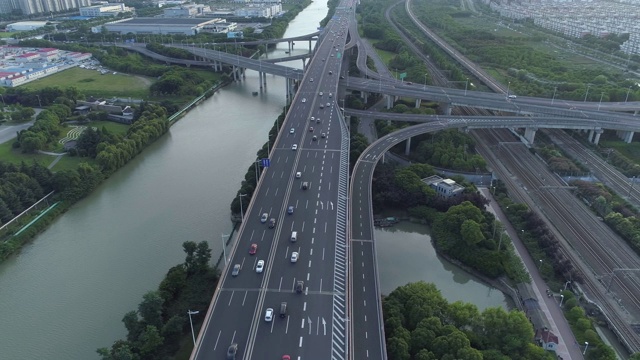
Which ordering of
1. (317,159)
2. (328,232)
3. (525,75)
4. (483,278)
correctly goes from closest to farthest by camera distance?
1. (328,232)
2. (483,278)
3. (317,159)
4. (525,75)

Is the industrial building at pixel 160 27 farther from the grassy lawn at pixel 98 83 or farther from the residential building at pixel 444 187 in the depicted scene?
the residential building at pixel 444 187

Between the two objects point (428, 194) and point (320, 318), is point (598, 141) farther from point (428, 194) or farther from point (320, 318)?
point (320, 318)

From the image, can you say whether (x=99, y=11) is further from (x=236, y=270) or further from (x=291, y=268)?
(x=291, y=268)

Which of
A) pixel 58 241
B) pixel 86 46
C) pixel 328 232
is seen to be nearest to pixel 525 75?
pixel 328 232

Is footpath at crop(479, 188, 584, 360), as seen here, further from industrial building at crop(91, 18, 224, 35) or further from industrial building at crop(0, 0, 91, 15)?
industrial building at crop(0, 0, 91, 15)

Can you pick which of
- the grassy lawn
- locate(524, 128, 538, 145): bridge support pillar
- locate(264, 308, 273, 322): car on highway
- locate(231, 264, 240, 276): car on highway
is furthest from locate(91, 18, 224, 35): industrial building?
locate(264, 308, 273, 322): car on highway

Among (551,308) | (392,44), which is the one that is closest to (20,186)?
(551,308)

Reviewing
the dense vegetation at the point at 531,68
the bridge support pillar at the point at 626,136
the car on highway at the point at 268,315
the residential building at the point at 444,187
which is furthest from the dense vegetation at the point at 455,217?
the dense vegetation at the point at 531,68
